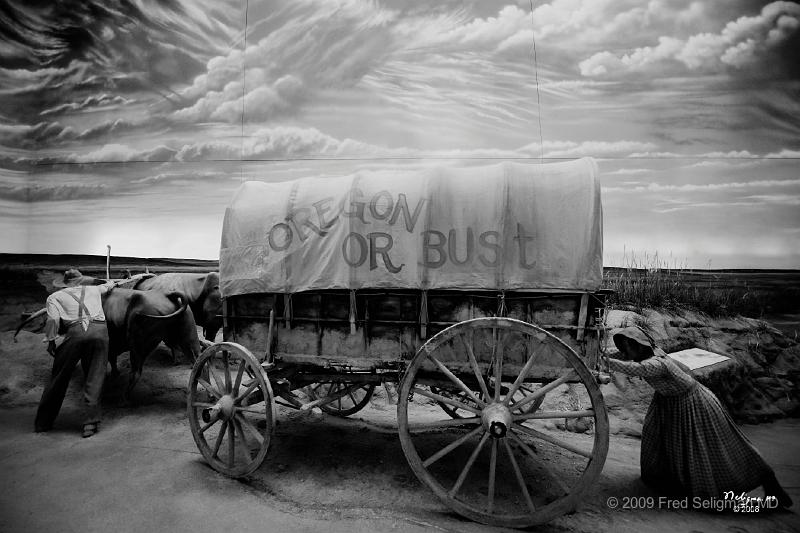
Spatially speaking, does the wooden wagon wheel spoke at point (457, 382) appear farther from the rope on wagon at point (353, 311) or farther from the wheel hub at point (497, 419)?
the rope on wagon at point (353, 311)

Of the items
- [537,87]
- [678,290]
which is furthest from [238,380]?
[678,290]

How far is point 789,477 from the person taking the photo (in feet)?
11.1

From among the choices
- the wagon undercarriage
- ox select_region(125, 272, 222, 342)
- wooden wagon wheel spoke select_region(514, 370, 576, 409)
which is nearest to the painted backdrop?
ox select_region(125, 272, 222, 342)

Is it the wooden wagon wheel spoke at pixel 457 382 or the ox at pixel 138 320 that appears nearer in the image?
the wooden wagon wheel spoke at pixel 457 382

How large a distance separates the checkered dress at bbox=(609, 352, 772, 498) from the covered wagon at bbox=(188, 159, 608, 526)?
0.62 metres

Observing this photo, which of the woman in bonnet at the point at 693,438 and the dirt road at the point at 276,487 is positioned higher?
the woman in bonnet at the point at 693,438

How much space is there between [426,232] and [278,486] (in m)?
2.32

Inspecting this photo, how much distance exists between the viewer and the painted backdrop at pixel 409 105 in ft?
16.6

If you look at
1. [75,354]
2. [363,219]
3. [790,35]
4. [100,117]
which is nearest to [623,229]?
[790,35]

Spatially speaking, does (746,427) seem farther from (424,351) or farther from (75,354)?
(75,354)

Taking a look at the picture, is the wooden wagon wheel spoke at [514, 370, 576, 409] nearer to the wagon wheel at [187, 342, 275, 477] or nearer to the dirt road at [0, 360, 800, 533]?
the dirt road at [0, 360, 800, 533]

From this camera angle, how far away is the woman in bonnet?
2799 mm

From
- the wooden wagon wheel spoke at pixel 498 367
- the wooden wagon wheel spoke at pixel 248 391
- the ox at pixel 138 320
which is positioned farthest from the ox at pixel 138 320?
the wooden wagon wheel spoke at pixel 498 367

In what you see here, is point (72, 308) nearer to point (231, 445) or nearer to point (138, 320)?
point (138, 320)
